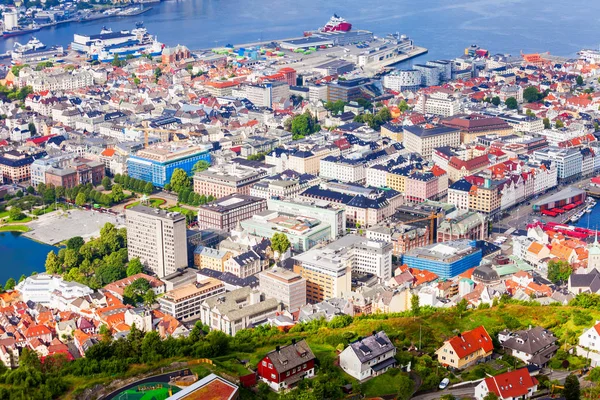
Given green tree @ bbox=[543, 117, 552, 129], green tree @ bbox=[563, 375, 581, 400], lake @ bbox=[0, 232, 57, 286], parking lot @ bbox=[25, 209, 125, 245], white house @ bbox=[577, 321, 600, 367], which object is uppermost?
green tree @ bbox=[563, 375, 581, 400]

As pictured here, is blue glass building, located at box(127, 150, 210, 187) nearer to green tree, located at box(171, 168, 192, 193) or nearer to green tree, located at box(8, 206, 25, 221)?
green tree, located at box(171, 168, 192, 193)

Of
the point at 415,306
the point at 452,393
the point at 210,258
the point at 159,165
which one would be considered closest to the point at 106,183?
the point at 159,165

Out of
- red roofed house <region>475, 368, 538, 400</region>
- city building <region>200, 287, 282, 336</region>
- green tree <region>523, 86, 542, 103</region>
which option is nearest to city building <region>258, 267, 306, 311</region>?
city building <region>200, 287, 282, 336</region>

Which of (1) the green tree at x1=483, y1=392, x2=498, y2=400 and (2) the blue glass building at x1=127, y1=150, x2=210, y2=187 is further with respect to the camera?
(2) the blue glass building at x1=127, y1=150, x2=210, y2=187

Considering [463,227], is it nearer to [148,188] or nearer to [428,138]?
[428,138]

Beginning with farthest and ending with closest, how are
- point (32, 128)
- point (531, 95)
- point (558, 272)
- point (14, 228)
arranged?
point (531, 95), point (32, 128), point (14, 228), point (558, 272)

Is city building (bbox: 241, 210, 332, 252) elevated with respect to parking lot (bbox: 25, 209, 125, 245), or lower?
elevated

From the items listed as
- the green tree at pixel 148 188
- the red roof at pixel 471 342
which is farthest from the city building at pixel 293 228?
the red roof at pixel 471 342
